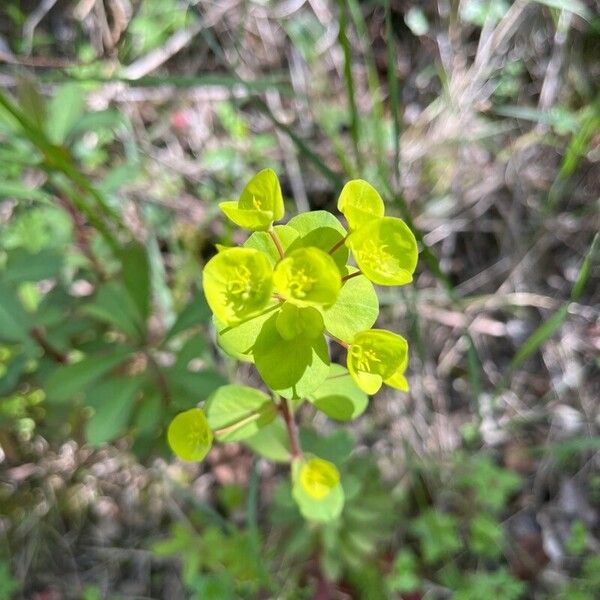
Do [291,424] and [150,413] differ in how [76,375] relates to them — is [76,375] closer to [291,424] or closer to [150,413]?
[150,413]

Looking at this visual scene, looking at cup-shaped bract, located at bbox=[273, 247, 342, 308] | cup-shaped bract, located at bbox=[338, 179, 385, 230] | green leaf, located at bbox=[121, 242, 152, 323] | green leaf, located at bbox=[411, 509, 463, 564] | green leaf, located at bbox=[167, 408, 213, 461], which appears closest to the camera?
cup-shaped bract, located at bbox=[273, 247, 342, 308]

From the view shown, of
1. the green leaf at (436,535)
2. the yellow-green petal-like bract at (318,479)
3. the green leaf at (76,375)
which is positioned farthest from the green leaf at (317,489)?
the green leaf at (436,535)

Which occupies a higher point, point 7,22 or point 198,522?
point 7,22

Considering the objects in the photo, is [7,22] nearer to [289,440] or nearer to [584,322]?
[289,440]

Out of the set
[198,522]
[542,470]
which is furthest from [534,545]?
[198,522]

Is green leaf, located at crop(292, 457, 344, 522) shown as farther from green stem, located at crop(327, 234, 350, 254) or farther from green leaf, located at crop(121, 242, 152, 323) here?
A: green leaf, located at crop(121, 242, 152, 323)

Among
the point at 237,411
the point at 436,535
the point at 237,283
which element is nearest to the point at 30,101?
the point at 237,411

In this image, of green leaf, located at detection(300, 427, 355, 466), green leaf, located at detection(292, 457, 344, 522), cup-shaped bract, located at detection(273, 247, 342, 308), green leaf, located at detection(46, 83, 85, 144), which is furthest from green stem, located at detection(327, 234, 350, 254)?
green leaf, located at detection(46, 83, 85, 144)
